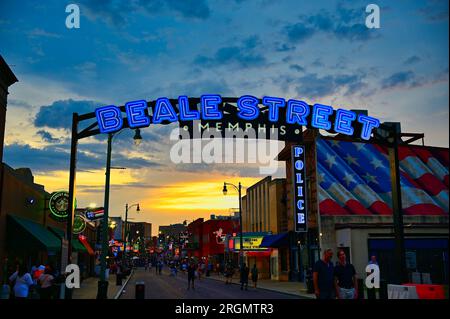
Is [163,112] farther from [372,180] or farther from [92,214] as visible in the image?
[92,214]

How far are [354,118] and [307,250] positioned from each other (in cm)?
1983

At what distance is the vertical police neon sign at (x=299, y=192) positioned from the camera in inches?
1497

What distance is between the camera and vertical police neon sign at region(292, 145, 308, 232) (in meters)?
38.0

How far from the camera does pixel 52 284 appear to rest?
17.9 meters

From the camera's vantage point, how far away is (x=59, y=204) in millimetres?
28969

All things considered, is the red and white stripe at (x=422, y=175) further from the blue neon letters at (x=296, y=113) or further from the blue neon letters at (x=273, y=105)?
the blue neon letters at (x=273, y=105)

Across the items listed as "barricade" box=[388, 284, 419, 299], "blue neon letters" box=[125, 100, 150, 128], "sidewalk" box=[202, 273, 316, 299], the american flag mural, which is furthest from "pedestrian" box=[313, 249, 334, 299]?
the american flag mural

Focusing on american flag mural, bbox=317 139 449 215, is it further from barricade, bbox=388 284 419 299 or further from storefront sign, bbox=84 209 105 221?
storefront sign, bbox=84 209 105 221

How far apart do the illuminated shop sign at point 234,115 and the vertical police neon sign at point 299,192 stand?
50.8 ft

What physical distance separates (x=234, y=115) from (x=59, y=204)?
12.5 m

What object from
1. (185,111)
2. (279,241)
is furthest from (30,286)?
(279,241)

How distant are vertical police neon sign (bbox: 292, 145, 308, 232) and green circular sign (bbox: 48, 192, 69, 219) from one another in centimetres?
1670

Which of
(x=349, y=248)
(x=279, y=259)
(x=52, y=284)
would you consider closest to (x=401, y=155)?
(x=349, y=248)
